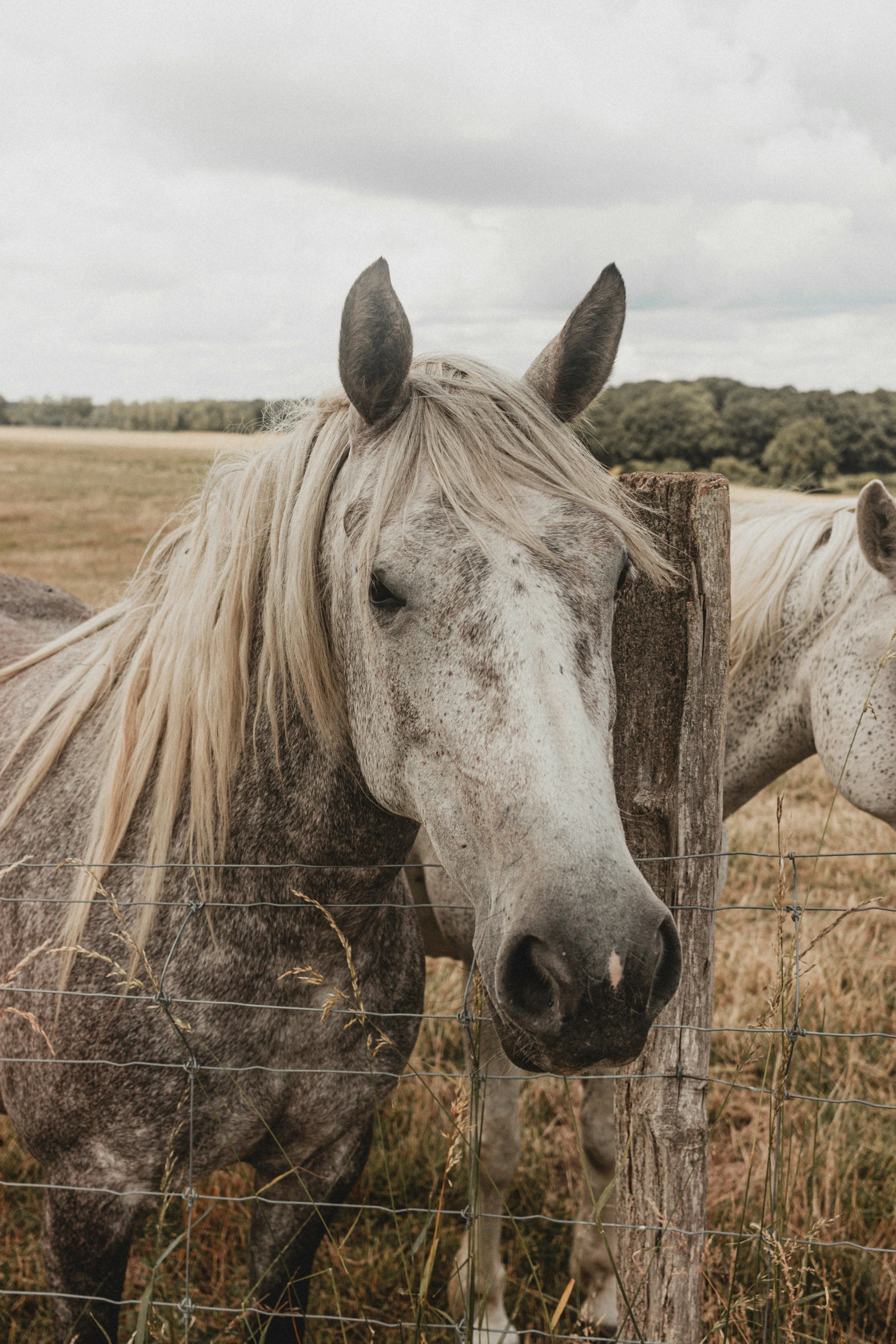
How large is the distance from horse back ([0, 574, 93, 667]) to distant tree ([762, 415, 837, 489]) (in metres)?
15.1

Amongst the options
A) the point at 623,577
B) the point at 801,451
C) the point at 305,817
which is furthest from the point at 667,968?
the point at 801,451

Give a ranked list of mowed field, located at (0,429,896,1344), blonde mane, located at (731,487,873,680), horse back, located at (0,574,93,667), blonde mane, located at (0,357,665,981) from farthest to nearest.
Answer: horse back, located at (0,574,93,667) → blonde mane, located at (731,487,873,680) → mowed field, located at (0,429,896,1344) → blonde mane, located at (0,357,665,981)

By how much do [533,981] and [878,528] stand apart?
79.6 inches

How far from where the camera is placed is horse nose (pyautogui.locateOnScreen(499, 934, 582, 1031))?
1252 mm

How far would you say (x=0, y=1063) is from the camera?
208 centimetres

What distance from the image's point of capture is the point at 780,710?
3.09 m

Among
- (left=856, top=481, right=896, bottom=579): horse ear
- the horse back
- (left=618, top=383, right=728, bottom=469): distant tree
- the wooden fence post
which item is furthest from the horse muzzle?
(left=618, top=383, right=728, bottom=469): distant tree

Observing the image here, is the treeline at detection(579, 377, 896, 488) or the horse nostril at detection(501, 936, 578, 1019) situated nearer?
the horse nostril at detection(501, 936, 578, 1019)

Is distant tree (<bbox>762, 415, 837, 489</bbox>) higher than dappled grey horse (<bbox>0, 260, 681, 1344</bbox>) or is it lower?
higher

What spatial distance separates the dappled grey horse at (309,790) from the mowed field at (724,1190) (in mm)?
190

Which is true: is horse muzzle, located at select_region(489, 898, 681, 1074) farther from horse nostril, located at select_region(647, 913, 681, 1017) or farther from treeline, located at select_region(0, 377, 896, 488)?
treeline, located at select_region(0, 377, 896, 488)

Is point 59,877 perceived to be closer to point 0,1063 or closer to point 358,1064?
point 0,1063

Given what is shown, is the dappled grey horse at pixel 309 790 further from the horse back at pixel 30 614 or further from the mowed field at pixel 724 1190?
the horse back at pixel 30 614

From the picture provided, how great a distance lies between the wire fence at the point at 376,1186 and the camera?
155cm
